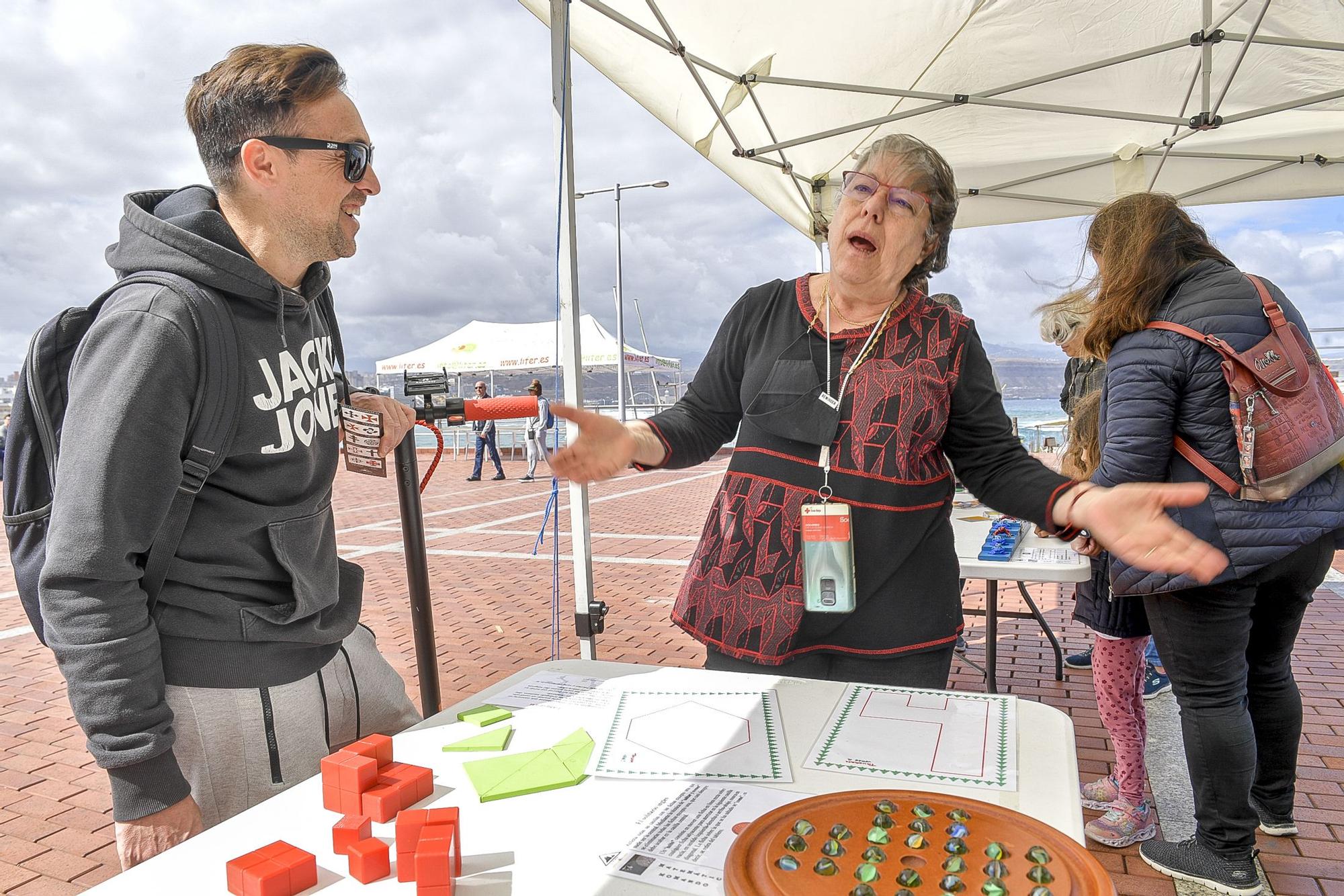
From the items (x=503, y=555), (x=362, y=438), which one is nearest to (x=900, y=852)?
(x=362, y=438)

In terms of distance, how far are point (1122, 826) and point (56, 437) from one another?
3.13 meters

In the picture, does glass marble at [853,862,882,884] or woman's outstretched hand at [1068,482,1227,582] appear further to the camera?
woman's outstretched hand at [1068,482,1227,582]

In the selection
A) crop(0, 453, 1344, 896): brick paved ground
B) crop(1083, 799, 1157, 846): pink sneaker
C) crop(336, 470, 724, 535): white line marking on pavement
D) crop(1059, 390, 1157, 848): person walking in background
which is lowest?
crop(336, 470, 724, 535): white line marking on pavement

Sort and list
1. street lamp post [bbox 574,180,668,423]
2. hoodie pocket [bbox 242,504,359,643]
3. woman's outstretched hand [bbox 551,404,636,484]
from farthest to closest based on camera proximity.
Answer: street lamp post [bbox 574,180,668,423] < woman's outstretched hand [bbox 551,404,636,484] < hoodie pocket [bbox 242,504,359,643]

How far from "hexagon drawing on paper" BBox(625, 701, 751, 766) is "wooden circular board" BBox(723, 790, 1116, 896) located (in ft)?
1.03

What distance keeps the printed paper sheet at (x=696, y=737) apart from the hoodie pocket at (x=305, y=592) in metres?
0.54

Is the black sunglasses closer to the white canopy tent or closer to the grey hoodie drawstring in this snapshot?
the grey hoodie drawstring

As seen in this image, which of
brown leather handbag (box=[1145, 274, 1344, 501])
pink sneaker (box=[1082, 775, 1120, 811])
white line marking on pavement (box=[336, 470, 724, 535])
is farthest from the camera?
white line marking on pavement (box=[336, 470, 724, 535])

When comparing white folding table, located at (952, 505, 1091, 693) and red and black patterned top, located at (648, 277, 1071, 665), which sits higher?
red and black patterned top, located at (648, 277, 1071, 665)

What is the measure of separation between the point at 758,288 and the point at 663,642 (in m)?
3.68

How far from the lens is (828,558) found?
1.59 meters

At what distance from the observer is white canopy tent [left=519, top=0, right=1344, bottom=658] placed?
3695 millimetres

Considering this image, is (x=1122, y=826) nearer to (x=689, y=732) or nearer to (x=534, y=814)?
(x=689, y=732)

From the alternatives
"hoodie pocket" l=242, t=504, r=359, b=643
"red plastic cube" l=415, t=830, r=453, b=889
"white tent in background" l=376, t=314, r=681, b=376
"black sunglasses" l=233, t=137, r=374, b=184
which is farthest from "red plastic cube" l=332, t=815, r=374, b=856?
"white tent in background" l=376, t=314, r=681, b=376
